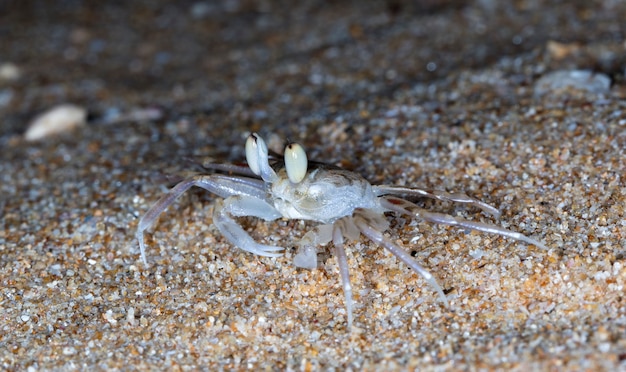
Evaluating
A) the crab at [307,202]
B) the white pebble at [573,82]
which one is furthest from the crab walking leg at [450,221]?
the white pebble at [573,82]

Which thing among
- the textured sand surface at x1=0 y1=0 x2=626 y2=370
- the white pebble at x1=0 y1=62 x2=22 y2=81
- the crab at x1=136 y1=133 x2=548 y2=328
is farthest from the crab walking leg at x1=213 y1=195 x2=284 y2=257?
the white pebble at x1=0 y1=62 x2=22 y2=81

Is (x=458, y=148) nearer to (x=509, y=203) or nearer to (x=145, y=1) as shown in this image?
(x=509, y=203)

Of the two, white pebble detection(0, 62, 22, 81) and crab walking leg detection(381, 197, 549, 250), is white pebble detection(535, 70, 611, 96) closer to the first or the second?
crab walking leg detection(381, 197, 549, 250)

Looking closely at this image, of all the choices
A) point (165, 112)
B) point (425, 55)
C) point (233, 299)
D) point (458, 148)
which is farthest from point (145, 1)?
point (233, 299)

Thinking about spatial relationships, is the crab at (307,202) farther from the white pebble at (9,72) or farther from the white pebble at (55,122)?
the white pebble at (9,72)

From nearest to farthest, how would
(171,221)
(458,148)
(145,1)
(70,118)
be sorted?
(171,221) → (458,148) → (70,118) → (145,1)

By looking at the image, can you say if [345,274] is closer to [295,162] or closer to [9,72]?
[295,162]

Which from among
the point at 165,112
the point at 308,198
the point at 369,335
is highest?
the point at 308,198
